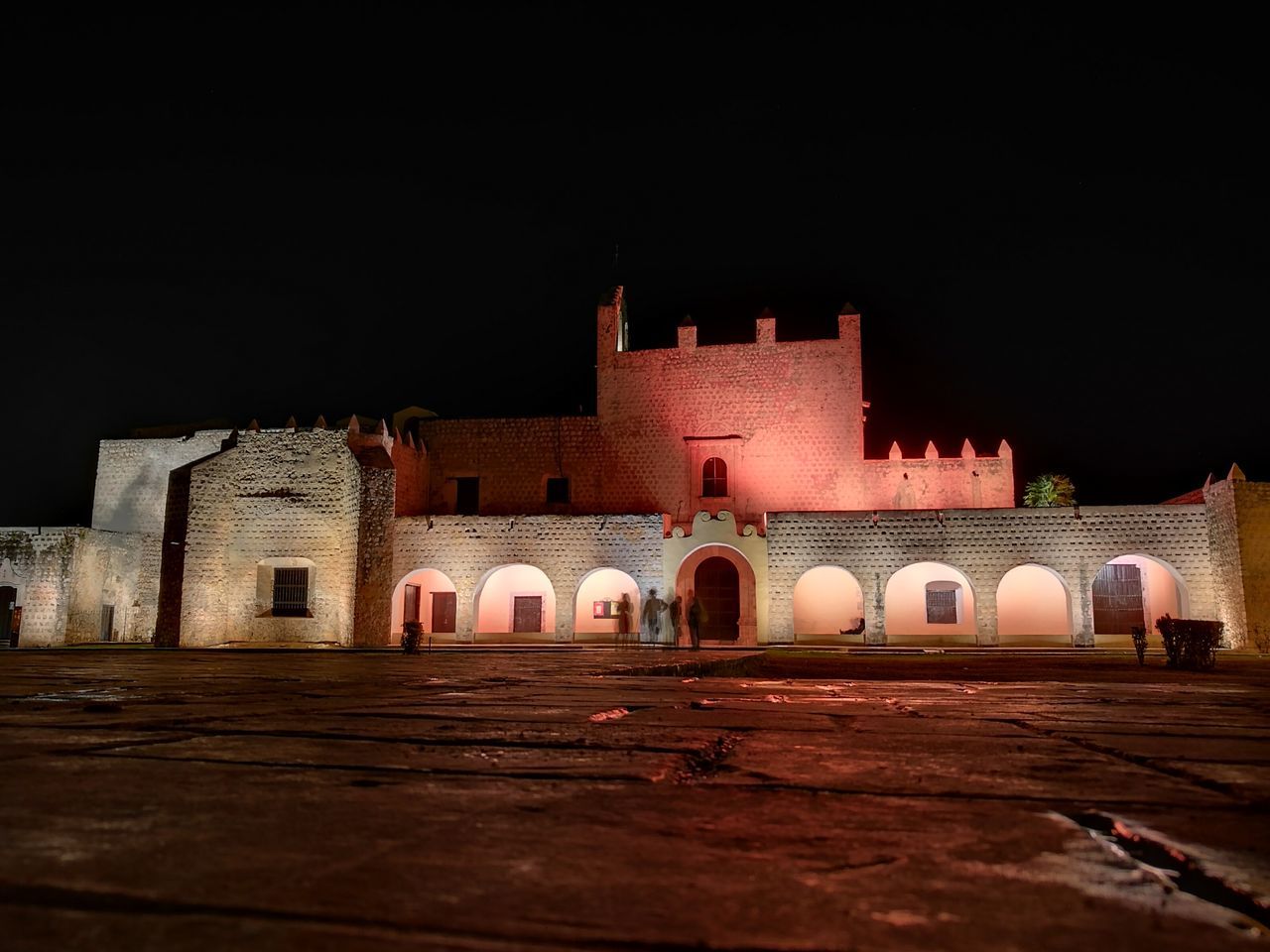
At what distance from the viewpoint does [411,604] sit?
2327 centimetres

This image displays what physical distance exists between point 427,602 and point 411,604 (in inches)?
20.7

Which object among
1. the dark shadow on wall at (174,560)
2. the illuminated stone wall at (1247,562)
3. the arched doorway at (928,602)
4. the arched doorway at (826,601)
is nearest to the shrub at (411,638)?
the dark shadow on wall at (174,560)

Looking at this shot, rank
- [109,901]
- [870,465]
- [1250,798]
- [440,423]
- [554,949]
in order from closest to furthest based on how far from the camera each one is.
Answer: [554,949]
[109,901]
[1250,798]
[870,465]
[440,423]

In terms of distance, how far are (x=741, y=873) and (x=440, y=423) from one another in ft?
87.1

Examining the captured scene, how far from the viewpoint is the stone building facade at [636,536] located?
20516 mm

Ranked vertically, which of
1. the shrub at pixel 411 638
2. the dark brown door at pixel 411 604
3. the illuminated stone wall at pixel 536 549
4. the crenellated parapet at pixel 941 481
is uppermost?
the crenellated parapet at pixel 941 481

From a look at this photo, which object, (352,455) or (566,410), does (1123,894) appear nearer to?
(352,455)

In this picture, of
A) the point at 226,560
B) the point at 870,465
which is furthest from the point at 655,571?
the point at 226,560

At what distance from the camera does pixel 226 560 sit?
75.3 feet

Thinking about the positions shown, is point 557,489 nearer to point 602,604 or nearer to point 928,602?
point 602,604

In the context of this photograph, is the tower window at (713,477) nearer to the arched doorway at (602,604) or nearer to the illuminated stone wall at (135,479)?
the arched doorway at (602,604)

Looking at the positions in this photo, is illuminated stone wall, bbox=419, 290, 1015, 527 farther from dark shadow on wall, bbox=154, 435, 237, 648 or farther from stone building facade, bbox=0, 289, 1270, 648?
dark shadow on wall, bbox=154, 435, 237, 648

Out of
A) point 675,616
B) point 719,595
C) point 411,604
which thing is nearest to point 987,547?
point 719,595

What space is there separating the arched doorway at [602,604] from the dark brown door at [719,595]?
1742 millimetres
